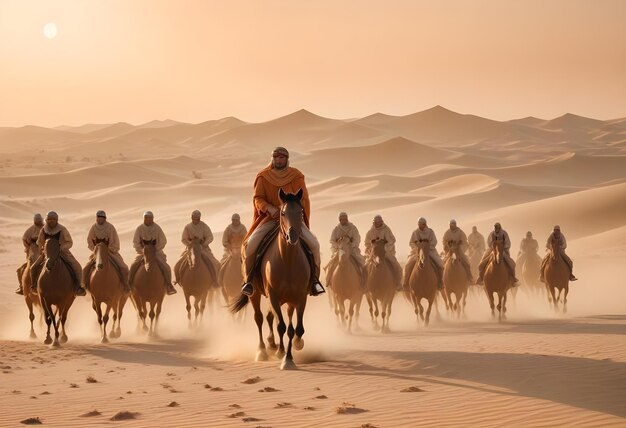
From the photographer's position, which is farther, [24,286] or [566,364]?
[24,286]

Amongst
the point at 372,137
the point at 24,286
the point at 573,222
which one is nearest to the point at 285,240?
the point at 24,286

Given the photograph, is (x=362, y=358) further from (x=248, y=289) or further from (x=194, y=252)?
(x=194, y=252)

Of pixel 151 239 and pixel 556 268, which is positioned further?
pixel 556 268

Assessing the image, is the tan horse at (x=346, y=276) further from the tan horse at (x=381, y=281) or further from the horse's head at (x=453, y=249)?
the horse's head at (x=453, y=249)

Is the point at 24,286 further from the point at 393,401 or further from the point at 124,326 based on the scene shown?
the point at 393,401

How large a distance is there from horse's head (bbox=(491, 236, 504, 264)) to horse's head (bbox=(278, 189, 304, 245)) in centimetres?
996

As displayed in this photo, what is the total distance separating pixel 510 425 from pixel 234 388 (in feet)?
12.2

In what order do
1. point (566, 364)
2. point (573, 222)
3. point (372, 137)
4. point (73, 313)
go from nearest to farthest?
point (566, 364) < point (73, 313) < point (573, 222) < point (372, 137)

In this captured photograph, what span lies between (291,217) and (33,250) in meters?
8.40

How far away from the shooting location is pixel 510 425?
30.3 feet

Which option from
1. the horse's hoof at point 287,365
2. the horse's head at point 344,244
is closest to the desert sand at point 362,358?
the horse's hoof at point 287,365

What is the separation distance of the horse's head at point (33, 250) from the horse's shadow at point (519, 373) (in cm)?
758

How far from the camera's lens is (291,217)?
1233cm

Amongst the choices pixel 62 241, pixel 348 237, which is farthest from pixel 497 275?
pixel 62 241
